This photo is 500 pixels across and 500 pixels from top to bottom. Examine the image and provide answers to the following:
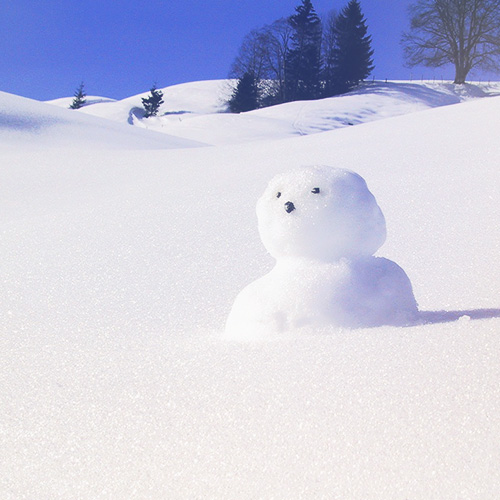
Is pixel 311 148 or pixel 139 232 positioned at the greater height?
pixel 311 148

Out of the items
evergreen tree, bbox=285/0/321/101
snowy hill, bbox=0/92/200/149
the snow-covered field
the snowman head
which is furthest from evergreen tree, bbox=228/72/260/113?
the snowman head

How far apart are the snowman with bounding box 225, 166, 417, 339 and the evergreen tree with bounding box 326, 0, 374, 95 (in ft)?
77.1

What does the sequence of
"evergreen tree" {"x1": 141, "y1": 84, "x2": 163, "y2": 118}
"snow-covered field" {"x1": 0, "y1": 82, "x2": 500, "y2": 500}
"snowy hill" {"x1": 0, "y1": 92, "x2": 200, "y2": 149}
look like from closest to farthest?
"snow-covered field" {"x1": 0, "y1": 82, "x2": 500, "y2": 500}, "snowy hill" {"x1": 0, "y1": 92, "x2": 200, "y2": 149}, "evergreen tree" {"x1": 141, "y1": 84, "x2": 163, "y2": 118}

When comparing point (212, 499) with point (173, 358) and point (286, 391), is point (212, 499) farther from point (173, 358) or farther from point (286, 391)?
point (173, 358)

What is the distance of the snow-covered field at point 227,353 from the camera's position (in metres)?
1.20

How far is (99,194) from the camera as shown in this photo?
5285mm

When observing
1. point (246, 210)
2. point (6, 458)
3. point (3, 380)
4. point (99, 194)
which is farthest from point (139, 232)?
point (6, 458)

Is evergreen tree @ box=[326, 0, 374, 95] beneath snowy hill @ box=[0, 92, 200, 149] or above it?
above

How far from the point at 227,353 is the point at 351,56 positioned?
79.5 feet

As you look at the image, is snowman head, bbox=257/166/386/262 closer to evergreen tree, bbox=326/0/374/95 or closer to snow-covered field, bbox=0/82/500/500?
snow-covered field, bbox=0/82/500/500

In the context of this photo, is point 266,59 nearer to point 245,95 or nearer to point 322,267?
point 245,95

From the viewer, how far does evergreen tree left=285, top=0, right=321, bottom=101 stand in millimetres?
24094

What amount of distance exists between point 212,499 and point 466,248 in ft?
7.89

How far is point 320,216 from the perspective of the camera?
187 centimetres
